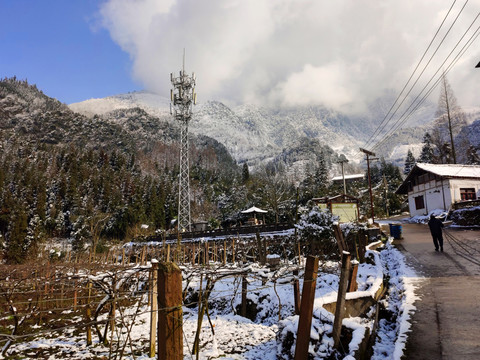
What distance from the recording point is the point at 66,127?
5182 inches

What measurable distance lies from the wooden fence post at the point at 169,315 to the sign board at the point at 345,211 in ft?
60.5

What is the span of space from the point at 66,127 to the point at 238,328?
14724cm

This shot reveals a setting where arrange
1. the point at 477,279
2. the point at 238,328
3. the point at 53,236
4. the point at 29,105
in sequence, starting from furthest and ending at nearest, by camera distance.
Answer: the point at 29,105 < the point at 53,236 < the point at 238,328 < the point at 477,279

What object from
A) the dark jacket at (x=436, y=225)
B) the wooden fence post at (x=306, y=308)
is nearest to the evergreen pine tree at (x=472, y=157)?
the dark jacket at (x=436, y=225)

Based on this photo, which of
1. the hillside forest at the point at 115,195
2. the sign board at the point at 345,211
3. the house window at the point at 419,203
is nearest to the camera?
the sign board at the point at 345,211

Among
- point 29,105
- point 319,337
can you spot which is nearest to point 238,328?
point 319,337

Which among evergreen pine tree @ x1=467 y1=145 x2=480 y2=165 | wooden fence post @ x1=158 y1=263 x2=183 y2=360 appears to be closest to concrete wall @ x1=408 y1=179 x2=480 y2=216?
evergreen pine tree @ x1=467 y1=145 x2=480 y2=165

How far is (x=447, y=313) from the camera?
19.3 ft

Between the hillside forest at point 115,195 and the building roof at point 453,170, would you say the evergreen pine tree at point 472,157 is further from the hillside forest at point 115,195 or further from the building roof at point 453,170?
the building roof at point 453,170

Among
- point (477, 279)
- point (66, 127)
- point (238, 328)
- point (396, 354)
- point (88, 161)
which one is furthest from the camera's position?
point (66, 127)

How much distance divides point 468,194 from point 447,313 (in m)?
28.9

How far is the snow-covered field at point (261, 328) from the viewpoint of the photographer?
477cm

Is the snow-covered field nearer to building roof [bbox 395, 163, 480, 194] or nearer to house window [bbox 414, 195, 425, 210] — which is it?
building roof [bbox 395, 163, 480, 194]

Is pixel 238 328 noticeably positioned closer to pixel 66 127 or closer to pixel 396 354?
pixel 396 354
